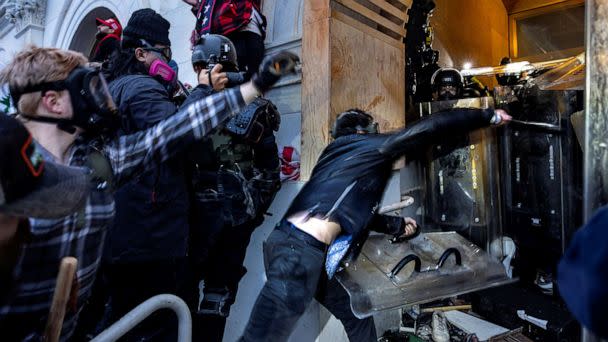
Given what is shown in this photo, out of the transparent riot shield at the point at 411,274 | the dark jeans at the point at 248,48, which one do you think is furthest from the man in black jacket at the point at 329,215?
the dark jeans at the point at 248,48

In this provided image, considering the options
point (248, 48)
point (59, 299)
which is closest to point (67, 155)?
point (59, 299)

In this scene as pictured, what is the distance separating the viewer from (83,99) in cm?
160

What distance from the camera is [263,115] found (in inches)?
110

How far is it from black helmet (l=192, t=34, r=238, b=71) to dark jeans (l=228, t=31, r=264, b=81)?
864 millimetres

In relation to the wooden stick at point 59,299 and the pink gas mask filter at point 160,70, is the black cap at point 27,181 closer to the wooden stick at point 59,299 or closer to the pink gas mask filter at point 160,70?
the wooden stick at point 59,299

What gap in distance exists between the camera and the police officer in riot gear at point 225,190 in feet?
Answer: 8.70

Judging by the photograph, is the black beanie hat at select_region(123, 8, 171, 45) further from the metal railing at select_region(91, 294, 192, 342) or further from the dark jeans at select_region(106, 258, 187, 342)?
the metal railing at select_region(91, 294, 192, 342)

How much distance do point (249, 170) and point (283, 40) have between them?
1640 millimetres

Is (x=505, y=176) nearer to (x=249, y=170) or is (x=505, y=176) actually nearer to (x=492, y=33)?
(x=249, y=170)

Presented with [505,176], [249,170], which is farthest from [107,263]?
[505,176]

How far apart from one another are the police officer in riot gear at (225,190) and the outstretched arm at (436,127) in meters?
0.96

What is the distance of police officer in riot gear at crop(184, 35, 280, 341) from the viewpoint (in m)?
2.65

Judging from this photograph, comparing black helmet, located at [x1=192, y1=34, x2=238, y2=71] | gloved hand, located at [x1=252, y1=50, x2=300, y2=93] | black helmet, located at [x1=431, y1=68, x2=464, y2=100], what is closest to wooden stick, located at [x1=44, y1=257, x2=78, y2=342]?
gloved hand, located at [x1=252, y1=50, x2=300, y2=93]

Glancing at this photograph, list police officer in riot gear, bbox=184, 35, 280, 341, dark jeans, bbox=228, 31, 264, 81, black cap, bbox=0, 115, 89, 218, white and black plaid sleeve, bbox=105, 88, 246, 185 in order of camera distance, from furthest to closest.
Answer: dark jeans, bbox=228, 31, 264, 81 < police officer in riot gear, bbox=184, 35, 280, 341 < white and black plaid sleeve, bbox=105, 88, 246, 185 < black cap, bbox=0, 115, 89, 218
